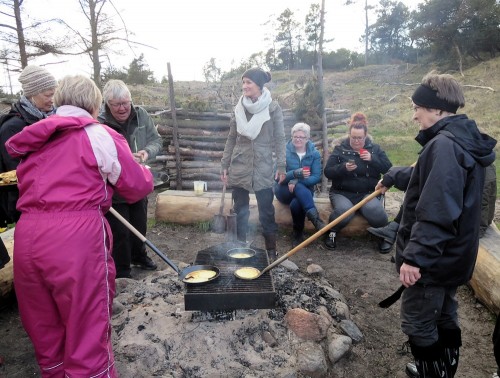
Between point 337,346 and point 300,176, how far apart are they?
114 inches

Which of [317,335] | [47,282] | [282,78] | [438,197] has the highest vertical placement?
[282,78]

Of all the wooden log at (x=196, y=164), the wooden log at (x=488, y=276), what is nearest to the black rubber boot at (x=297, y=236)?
the wooden log at (x=488, y=276)

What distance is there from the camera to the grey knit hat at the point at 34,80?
3162mm

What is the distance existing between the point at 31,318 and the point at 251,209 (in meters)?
3.99

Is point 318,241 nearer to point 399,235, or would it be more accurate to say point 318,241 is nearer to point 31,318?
point 399,235

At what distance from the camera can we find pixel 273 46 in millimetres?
44969

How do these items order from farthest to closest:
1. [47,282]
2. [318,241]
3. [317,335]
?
[318,241], [317,335], [47,282]

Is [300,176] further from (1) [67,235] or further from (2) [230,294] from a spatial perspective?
(1) [67,235]

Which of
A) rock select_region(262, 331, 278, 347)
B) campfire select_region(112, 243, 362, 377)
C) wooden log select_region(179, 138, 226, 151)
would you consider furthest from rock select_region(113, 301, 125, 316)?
wooden log select_region(179, 138, 226, 151)

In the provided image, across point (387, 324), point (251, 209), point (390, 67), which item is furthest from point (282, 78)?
point (387, 324)

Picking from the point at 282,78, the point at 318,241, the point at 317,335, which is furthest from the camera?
the point at 282,78

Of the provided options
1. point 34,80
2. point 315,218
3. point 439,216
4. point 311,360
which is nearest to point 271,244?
point 315,218

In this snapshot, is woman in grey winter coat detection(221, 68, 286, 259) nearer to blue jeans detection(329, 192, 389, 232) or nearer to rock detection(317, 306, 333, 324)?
blue jeans detection(329, 192, 389, 232)

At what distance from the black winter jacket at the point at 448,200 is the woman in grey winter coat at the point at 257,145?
243 cm
